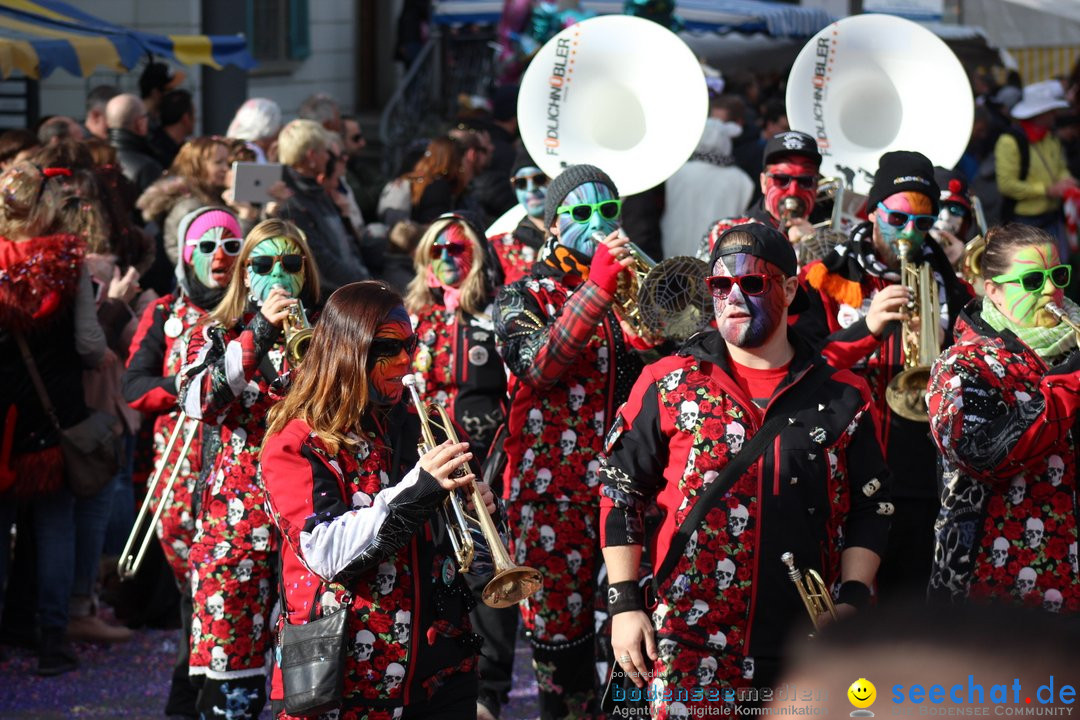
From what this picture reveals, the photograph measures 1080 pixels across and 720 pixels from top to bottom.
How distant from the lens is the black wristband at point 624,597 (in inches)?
165

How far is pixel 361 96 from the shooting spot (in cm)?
2008

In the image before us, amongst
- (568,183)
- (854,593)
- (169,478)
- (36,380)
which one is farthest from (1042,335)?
(36,380)

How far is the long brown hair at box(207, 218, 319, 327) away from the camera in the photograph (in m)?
5.49

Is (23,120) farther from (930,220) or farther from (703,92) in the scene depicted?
(930,220)

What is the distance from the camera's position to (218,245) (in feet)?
19.5

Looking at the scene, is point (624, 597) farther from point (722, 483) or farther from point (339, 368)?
point (339, 368)

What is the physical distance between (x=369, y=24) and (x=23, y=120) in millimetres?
7215

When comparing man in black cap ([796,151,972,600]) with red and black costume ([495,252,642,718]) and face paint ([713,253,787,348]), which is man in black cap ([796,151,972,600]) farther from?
face paint ([713,253,787,348])

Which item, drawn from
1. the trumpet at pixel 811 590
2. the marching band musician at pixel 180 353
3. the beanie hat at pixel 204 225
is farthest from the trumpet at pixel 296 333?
the trumpet at pixel 811 590

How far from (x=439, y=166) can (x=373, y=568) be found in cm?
634

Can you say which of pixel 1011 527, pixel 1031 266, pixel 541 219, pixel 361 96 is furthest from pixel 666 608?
pixel 361 96

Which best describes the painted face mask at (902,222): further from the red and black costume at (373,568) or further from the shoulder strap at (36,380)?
the shoulder strap at (36,380)

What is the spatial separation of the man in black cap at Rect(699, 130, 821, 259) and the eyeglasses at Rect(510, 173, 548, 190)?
3.12ft

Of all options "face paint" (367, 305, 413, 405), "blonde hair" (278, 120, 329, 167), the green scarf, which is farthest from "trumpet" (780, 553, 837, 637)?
"blonde hair" (278, 120, 329, 167)
